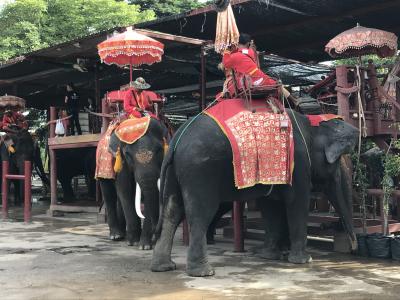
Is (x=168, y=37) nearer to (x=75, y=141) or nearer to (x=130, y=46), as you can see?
(x=130, y=46)

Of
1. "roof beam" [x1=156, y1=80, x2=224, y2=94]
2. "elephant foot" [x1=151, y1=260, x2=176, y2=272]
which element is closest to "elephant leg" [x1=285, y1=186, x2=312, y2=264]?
"elephant foot" [x1=151, y1=260, x2=176, y2=272]

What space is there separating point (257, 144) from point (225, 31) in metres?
1.41

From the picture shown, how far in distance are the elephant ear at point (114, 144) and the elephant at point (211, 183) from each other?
179 centimetres

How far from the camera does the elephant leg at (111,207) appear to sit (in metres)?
8.50

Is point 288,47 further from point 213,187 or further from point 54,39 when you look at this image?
point 54,39

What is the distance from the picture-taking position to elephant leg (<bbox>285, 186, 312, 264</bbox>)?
20.5 feet

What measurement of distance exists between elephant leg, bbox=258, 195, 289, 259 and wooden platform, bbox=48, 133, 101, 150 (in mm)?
5114

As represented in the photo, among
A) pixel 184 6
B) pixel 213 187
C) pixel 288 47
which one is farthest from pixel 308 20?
pixel 184 6

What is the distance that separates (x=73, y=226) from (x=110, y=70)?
14.6 feet

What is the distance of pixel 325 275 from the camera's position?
5680mm

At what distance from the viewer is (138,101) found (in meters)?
8.18

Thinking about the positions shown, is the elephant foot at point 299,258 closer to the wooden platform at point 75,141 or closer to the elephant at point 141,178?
the elephant at point 141,178

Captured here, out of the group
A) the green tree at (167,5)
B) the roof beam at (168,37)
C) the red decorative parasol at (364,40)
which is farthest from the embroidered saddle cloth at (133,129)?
the green tree at (167,5)

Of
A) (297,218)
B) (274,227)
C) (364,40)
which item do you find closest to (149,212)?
(274,227)
